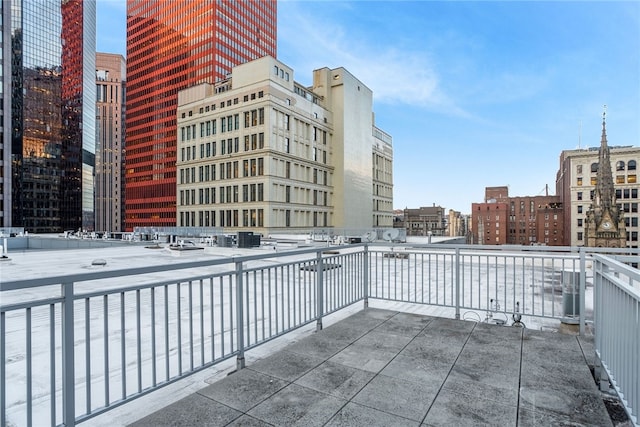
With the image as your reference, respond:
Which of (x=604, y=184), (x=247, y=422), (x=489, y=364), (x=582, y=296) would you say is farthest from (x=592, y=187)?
(x=247, y=422)

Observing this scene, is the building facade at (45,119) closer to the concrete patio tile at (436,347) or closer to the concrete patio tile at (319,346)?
the concrete patio tile at (319,346)

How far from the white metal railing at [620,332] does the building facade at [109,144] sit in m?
194

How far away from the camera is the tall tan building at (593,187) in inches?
3386

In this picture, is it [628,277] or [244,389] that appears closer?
[628,277]

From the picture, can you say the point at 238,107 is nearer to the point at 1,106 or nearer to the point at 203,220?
the point at 203,220

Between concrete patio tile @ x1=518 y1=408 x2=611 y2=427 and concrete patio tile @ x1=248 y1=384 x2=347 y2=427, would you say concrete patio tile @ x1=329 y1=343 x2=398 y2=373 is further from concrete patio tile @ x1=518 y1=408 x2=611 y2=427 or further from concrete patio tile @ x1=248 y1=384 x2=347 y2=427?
concrete patio tile @ x1=518 y1=408 x2=611 y2=427

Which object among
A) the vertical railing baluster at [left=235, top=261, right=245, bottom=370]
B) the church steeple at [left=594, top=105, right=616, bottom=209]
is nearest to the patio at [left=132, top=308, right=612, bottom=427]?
the vertical railing baluster at [left=235, top=261, right=245, bottom=370]

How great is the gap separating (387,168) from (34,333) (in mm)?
82173

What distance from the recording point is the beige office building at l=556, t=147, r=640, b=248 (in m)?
86.1

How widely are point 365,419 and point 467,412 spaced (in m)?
1.08

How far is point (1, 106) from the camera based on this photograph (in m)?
81.8

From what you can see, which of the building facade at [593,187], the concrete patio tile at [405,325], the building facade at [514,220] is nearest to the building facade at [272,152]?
the concrete patio tile at [405,325]

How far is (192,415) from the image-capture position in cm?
337

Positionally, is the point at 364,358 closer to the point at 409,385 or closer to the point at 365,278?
the point at 409,385
